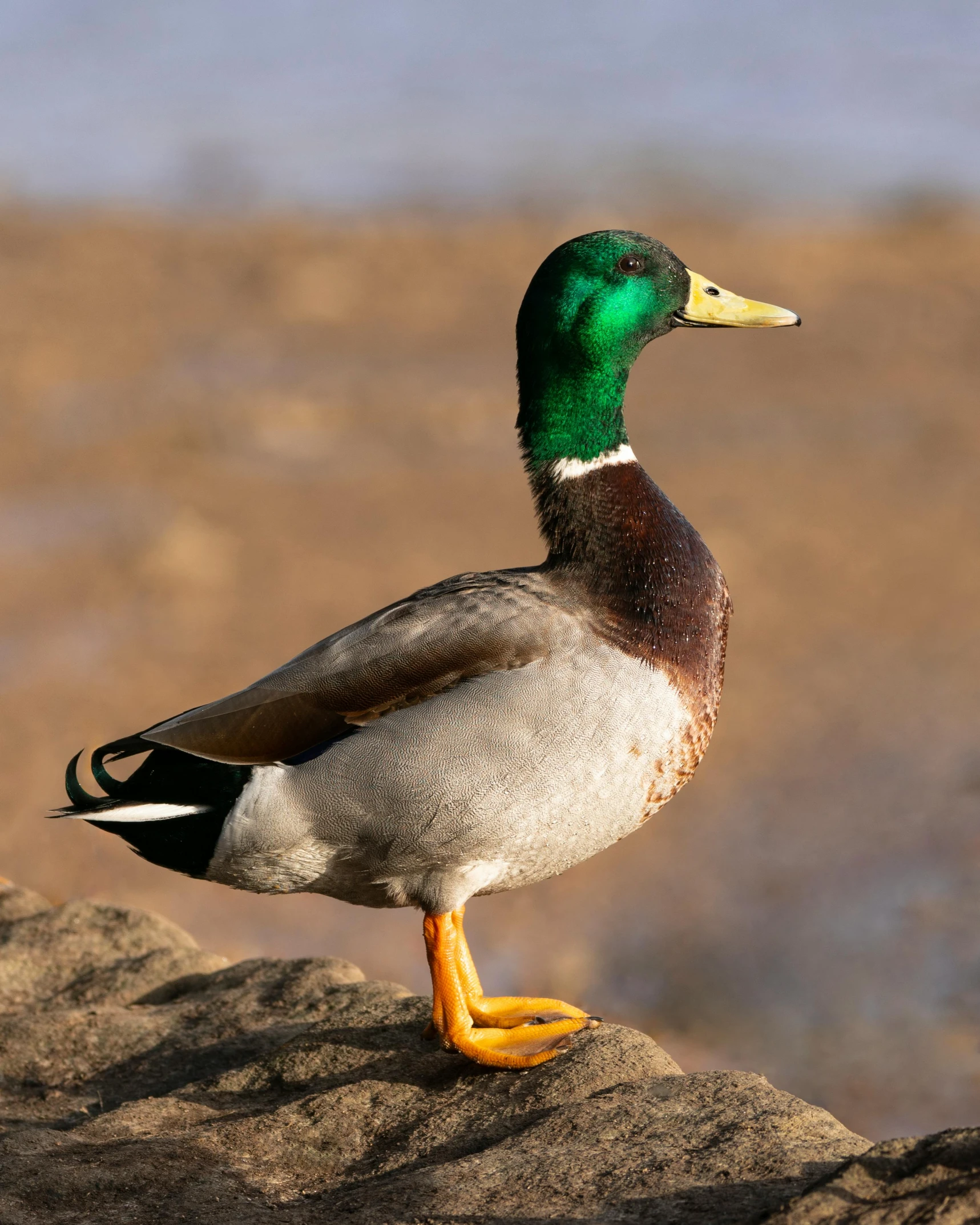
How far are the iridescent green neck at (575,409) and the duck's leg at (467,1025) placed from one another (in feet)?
4.12

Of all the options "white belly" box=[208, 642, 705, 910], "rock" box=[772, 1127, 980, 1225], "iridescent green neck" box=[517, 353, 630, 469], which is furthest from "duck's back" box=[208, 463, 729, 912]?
"rock" box=[772, 1127, 980, 1225]

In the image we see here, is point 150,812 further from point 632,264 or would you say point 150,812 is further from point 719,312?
point 719,312

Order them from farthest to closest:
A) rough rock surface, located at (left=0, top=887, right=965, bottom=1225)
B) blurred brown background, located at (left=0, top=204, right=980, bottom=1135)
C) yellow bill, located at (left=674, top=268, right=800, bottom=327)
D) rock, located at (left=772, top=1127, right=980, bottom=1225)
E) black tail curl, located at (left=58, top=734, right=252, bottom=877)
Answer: blurred brown background, located at (left=0, top=204, right=980, bottom=1135)
yellow bill, located at (left=674, top=268, right=800, bottom=327)
black tail curl, located at (left=58, top=734, right=252, bottom=877)
rough rock surface, located at (left=0, top=887, right=965, bottom=1225)
rock, located at (left=772, top=1127, right=980, bottom=1225)

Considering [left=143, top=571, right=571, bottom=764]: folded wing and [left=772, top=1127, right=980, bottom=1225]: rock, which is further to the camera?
[left=143, top=571, right=571, bottom=764]: folded wing

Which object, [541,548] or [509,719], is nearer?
[509,719]

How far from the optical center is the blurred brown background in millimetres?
6438

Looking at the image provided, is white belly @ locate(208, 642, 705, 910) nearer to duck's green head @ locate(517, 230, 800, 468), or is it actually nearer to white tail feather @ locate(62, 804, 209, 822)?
white tail feather @ locate(62, 804, 209, 822)

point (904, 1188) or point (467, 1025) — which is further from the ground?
point (467, 1025)

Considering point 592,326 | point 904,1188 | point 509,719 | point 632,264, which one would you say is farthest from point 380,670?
point 904,1188

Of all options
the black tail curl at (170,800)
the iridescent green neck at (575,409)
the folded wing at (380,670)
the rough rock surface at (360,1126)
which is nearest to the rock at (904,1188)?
the rough rock surface at (360,1126)

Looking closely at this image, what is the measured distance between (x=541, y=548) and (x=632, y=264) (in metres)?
7.08

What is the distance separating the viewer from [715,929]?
6.71m

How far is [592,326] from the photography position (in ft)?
13.2

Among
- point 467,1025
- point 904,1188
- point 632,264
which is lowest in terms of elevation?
point 904,1188
